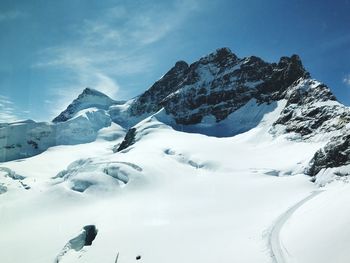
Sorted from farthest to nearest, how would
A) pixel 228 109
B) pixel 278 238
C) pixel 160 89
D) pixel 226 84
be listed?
pixel 160 89 < pixel 226 84 < pixel 228 109 < pixel 278 238

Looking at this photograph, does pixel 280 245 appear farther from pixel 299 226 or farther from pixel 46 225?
Result: pixel 46 225

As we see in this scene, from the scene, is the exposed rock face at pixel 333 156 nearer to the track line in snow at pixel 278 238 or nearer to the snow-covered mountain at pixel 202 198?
the snow-covered mountain at pixel 202 198

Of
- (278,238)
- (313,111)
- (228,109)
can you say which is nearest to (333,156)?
(278,238)

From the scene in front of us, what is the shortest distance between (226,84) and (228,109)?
13280 millimetres

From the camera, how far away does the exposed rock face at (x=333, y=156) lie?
44562 millimetres

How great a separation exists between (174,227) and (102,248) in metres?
6.39

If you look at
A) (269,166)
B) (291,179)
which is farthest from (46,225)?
(269,166)

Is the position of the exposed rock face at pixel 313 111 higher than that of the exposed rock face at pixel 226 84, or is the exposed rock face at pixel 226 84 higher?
the exposed rock face at pixel 226 84

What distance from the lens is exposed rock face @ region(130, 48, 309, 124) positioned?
117750mm

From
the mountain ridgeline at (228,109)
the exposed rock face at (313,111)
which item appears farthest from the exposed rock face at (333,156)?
the exposed rock face at (313,111)

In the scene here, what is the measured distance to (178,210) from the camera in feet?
122

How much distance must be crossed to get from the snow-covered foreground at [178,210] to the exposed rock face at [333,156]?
241cm

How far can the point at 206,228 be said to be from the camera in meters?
30.2

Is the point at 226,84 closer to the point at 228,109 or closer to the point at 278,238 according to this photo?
the point at 228,109
